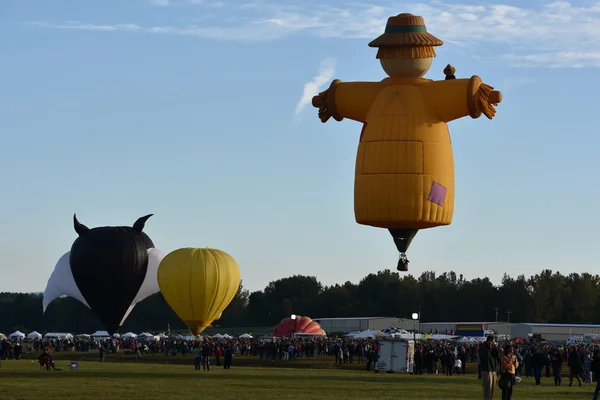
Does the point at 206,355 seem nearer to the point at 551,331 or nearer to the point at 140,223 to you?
the point at 140,223

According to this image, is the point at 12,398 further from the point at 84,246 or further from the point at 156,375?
the point at 84,246

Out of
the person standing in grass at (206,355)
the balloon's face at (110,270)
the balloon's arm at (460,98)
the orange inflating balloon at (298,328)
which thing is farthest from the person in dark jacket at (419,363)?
the orange inflating balloon at (298,328)

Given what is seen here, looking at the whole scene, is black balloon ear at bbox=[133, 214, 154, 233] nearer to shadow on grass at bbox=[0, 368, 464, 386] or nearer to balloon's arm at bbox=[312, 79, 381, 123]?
shadow on grass at bbox=[0, 368, 464, 386]

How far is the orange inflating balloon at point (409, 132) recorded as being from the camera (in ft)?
94.1

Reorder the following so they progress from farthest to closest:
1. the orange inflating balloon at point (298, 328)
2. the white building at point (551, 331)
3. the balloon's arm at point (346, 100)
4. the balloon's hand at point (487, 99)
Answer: the orange inflating balloon at point (298, 328), the white building at point (551, 331), the balloon's arm at point (346, 100), the balloon's hand at point (487, 99)

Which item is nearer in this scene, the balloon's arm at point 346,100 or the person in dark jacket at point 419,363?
the balloon's arm at point 346,100

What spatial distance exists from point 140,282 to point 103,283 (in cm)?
238

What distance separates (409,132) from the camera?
94.2ft

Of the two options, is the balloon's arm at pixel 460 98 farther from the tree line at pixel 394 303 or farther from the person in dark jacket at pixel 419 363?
the tree line at pixel 394 303

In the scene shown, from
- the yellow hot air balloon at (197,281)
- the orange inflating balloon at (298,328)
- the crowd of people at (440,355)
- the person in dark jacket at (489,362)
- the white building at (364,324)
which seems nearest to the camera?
the person in dark jacket at (489,362)

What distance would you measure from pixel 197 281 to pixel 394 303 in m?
67.9

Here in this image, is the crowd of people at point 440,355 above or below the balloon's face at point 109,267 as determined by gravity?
below

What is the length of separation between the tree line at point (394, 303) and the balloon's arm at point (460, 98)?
9163 cm

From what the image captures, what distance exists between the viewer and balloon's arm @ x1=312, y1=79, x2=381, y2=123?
97.7 ft
